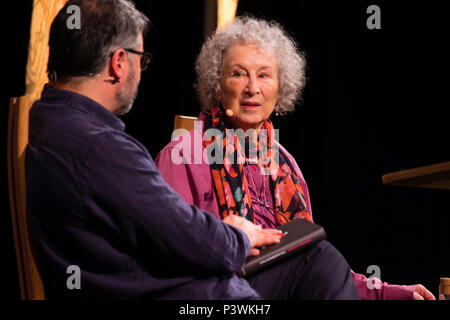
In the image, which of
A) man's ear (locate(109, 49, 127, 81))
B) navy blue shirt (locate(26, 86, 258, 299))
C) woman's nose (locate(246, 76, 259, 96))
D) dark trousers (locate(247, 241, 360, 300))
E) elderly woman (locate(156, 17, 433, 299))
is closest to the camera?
navy blue shirt (locate(26, 86, 258, 299))

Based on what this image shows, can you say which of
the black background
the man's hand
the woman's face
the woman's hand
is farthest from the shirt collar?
the black background

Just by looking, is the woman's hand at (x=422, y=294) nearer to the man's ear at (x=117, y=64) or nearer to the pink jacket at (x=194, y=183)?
the pink jacket at (x=194, y=183)

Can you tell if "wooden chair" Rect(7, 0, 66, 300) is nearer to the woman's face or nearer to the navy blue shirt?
the navy blue shirt

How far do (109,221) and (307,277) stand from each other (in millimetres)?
604

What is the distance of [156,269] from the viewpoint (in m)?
1.01

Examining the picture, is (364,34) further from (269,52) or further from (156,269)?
A: (156,269)

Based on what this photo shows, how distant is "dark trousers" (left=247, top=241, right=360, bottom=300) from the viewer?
1.30m

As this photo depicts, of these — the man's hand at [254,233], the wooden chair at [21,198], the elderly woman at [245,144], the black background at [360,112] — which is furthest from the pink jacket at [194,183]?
Answer: the black background at [360,112]

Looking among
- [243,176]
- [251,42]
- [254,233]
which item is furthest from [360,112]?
[254,233]

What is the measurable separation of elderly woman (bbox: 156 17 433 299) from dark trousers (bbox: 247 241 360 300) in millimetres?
307

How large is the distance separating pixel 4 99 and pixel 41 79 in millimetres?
149

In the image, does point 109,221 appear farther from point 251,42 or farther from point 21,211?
point 251,42

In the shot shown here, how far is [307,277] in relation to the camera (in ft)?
4.37

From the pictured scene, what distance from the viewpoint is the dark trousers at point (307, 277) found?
130cm
